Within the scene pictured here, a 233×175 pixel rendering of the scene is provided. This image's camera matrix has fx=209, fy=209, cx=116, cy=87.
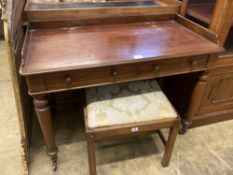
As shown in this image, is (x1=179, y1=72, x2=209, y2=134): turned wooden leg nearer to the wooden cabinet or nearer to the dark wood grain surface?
the wooden cabinet

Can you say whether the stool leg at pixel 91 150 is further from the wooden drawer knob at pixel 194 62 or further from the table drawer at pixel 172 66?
the wooden drawer knob at pixel 194 62

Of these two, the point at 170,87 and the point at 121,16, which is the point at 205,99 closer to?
the point at 170,87

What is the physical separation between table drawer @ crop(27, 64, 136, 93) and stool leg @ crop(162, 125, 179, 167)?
397mm

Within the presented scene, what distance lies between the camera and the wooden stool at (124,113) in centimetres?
106

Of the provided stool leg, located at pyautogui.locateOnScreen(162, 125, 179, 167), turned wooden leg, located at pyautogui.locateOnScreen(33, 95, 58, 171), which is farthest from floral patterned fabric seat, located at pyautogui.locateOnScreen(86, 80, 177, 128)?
turned wooden leg, located at pyautogui.locateOnScreen(33, 95, 58, 171)

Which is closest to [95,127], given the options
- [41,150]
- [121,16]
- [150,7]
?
[41,150]

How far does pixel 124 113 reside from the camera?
1.10m

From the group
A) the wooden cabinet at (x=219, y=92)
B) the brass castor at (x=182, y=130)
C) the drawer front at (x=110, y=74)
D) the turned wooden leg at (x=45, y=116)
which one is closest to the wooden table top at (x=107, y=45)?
the drawer front at (x=110, y=74)

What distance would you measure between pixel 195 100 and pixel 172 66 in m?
0.40

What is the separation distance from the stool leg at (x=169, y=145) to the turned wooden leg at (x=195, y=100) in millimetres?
323

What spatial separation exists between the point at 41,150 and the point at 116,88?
69 centimetres

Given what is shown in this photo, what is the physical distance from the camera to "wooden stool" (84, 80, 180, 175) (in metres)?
1.06

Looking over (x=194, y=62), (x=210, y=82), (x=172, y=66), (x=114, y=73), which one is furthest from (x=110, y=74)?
(x=210, y=82)

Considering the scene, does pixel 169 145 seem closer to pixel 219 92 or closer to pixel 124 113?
pixel 124 113
